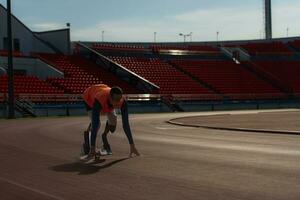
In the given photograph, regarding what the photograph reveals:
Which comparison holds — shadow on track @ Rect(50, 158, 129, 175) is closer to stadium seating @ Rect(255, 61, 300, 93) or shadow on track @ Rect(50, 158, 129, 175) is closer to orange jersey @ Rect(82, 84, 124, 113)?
orange jersey @ Rect(82, 84, 124, 113)

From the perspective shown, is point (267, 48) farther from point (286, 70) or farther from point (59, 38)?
point (59, 38)

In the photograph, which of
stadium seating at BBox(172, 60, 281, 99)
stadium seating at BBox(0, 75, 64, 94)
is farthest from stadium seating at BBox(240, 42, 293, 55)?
stadium seating at BBox(0, 75, 64, 94)

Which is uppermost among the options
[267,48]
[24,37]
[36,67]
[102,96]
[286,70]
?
[24,37]

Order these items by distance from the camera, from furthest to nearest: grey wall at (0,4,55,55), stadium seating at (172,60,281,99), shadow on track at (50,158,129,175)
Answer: stadium seating at (172,60,281,99) → grey wall at (0,4,55,55) → shadow on track at (50,158,129,175)

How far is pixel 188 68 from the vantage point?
63438 mm

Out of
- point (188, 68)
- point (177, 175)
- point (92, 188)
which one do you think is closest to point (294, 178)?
point (177, 175)

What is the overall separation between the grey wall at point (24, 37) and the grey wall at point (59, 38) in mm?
1131

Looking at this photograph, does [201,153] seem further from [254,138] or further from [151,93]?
[151,93]

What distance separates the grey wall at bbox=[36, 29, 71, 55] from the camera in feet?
192

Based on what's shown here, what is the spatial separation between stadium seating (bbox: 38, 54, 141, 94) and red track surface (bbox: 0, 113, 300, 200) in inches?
1283

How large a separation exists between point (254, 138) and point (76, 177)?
9.98 m

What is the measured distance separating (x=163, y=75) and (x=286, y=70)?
56.0ft

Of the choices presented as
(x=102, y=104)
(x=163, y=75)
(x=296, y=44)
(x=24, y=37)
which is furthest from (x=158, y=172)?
(x=296, y=44)

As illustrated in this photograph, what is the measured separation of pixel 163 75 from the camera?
59.9 metres
